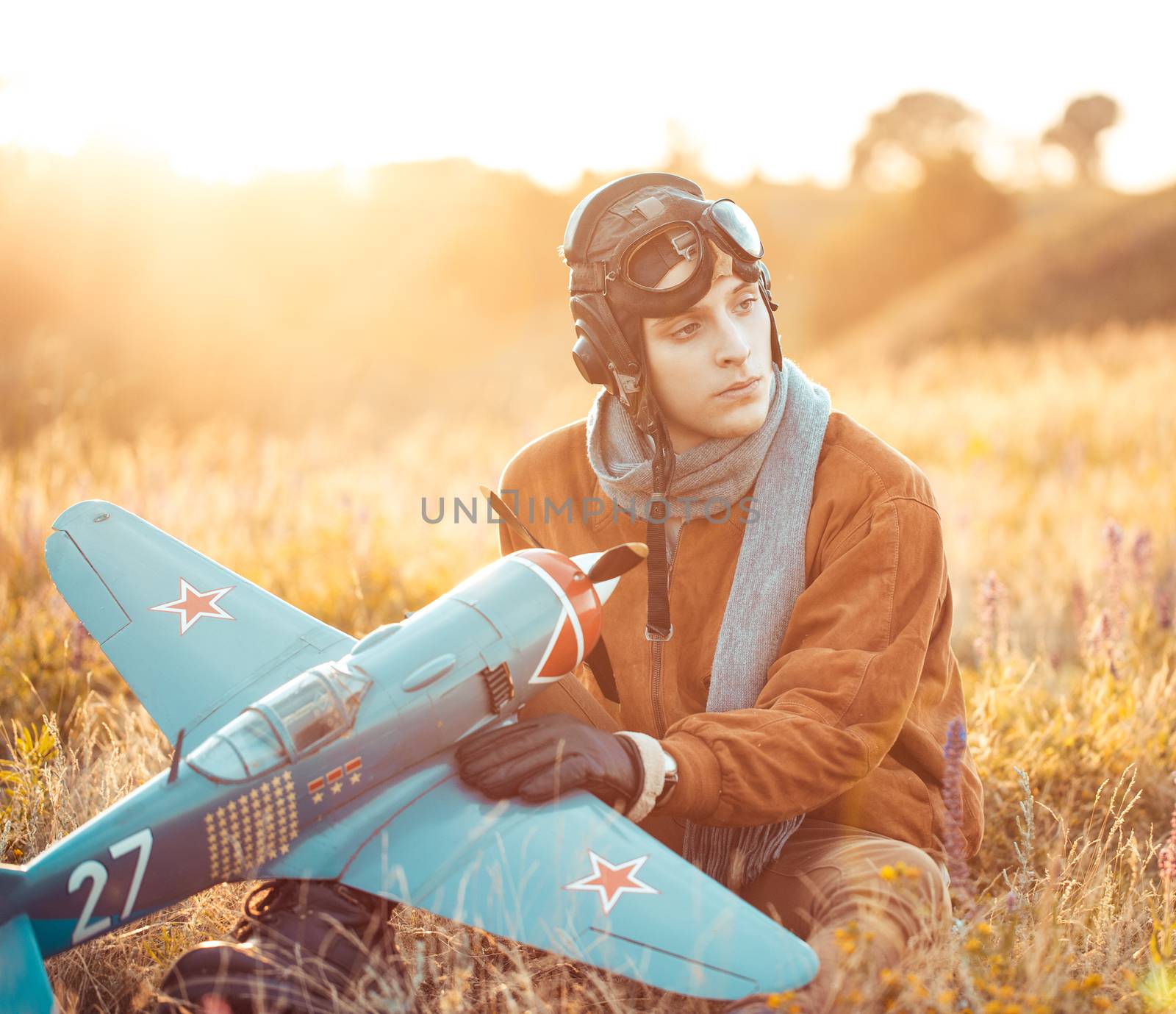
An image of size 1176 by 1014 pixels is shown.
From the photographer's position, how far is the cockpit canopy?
2.38 metres

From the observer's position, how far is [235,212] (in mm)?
29000

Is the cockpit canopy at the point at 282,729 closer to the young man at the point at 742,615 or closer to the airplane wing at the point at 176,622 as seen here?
the young man at the point at 742,615

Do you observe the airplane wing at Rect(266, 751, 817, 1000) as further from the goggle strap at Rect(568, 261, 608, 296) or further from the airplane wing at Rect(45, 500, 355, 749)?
the goggle strap at Rect(568, 261, 608, 296)

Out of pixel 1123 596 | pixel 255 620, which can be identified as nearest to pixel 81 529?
pixel 255 620

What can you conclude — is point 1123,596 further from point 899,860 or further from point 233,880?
point 233,880

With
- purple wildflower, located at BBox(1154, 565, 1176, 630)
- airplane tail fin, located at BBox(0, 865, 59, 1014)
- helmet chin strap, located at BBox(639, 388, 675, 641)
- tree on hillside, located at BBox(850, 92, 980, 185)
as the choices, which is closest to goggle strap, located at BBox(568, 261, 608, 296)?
helmet chin strap, located at BBox(639, 388, 675, 641)

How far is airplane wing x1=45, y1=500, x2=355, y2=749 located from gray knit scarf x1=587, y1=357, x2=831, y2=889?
1.14m

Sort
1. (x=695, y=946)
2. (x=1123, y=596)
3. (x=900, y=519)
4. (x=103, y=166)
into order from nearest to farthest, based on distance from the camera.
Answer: (x=695, y=946) < (x=900, y=519) < (x=1123, y=596) < (x=103, y=166)

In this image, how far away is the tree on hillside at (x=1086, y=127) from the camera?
59.2 meters

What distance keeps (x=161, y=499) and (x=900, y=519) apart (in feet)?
18.9

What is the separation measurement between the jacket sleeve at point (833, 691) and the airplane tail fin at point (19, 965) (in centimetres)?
154

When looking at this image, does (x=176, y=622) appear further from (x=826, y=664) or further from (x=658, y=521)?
(x=826, y=664)

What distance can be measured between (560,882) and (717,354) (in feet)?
5.32

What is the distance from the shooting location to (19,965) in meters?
2.25
